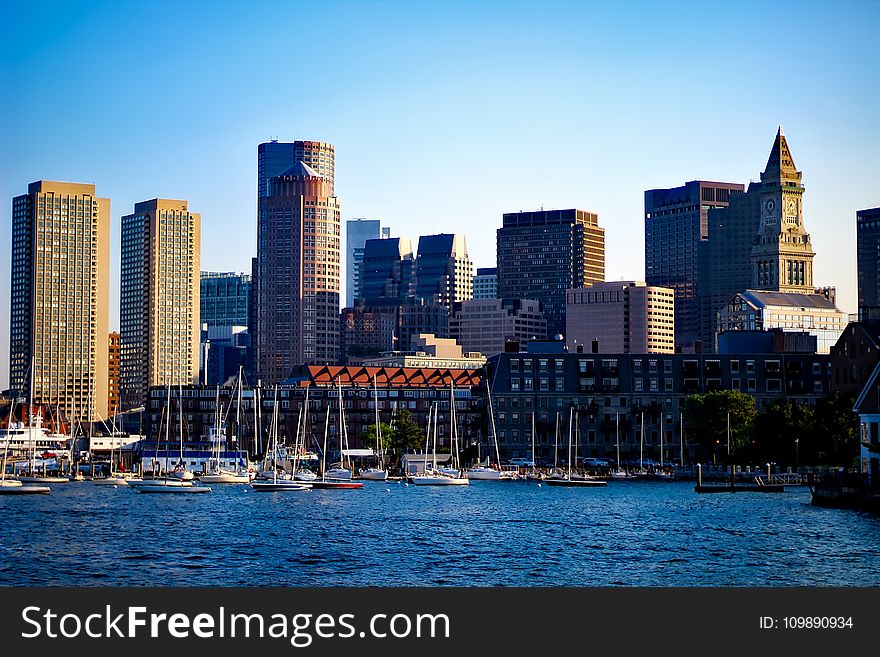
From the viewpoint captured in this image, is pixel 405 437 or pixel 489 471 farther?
pixel 405 437

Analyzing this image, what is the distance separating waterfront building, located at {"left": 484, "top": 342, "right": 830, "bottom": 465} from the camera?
167 metres

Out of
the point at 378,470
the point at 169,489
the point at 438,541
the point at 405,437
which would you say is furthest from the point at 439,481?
the point at 438,541

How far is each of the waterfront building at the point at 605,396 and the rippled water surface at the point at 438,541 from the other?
178ft

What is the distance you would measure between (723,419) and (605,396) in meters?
19.9

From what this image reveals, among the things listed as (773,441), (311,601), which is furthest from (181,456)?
(311,601)

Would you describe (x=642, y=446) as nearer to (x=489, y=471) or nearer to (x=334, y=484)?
(x=489, y=471)

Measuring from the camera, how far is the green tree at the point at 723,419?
493ft

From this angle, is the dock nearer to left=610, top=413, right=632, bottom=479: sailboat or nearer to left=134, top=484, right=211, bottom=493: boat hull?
left=610, top=413, right=632, bottom=479: sailboat

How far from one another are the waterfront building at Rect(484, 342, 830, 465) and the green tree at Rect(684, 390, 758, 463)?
34.0 feet

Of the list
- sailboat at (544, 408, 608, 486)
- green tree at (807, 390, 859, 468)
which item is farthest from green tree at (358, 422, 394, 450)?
green tree at (807, 390, 859, 468)

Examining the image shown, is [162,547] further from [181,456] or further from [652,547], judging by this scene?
[181,456]

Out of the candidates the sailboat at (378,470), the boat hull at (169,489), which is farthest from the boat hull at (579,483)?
the boat hull at (169,489)

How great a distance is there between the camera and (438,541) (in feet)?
234

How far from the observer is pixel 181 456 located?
153 meters
